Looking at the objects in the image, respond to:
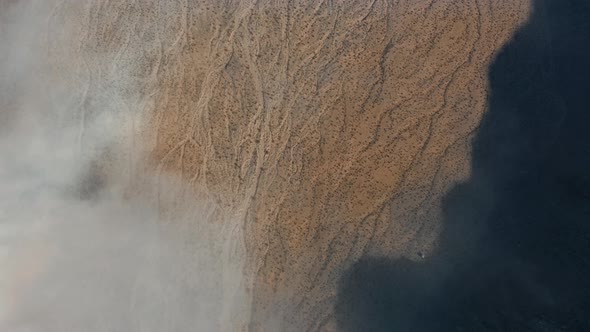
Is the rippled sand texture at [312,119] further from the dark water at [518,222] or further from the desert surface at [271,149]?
the dark water at [518,222]

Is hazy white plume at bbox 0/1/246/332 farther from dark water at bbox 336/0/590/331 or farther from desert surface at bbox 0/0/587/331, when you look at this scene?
dark water at bbox 336/0/590/331

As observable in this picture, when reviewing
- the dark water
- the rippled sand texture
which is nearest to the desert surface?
the rippled sand texture

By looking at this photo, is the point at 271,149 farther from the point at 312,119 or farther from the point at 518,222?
the point at 518,222

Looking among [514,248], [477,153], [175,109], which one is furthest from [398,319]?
[175,109]

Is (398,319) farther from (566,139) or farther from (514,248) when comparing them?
(566,139)

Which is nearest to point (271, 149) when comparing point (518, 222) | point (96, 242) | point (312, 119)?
point (312, 119)
